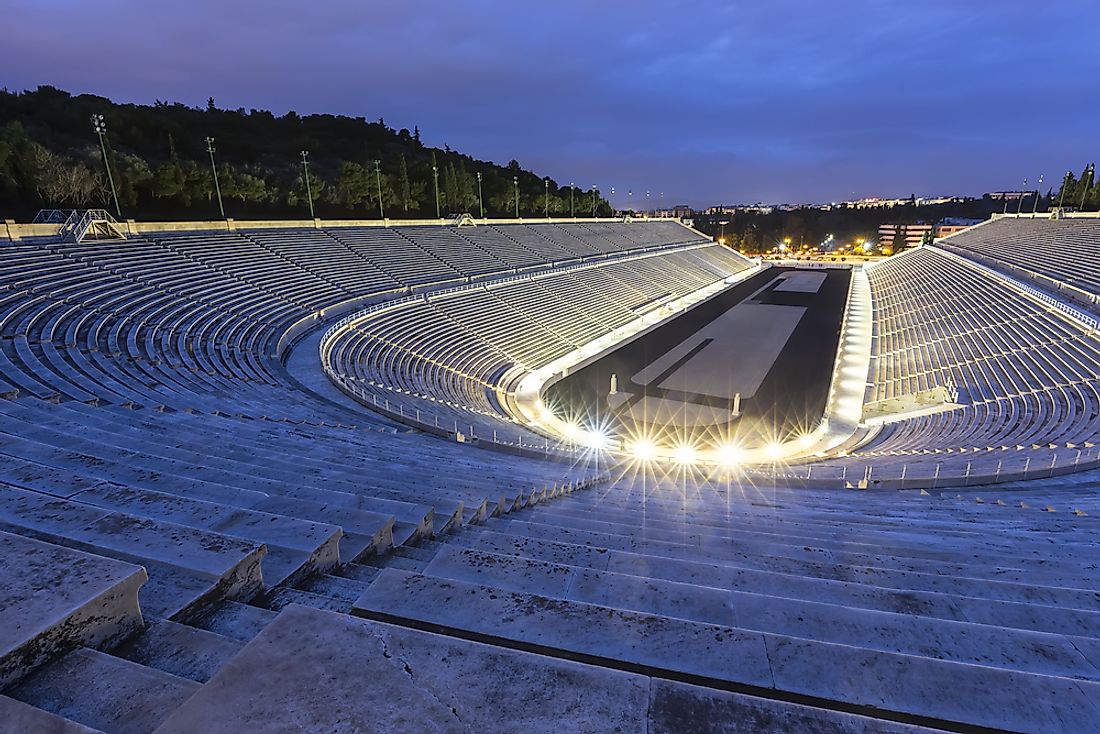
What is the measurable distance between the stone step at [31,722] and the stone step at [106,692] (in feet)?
0.56

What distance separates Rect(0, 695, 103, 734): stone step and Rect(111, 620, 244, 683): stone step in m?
0.45

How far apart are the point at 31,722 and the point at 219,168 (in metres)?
58.1

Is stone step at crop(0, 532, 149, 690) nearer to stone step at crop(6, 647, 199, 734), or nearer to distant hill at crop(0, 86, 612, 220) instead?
stone step at crop(6, 647, 199, 734)

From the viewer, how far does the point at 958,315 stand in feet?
101

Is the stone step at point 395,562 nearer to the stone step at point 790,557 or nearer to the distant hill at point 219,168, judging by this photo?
the stone step at point 790,557

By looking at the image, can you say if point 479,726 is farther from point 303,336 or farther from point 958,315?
point 958,315

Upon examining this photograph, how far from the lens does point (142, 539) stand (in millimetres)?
2801

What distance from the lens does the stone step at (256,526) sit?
119 inches

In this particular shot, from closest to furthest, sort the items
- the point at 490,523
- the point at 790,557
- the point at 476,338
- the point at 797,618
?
the point at 797,618
the point at 790,557
the point at 490,523
the point at 476,338

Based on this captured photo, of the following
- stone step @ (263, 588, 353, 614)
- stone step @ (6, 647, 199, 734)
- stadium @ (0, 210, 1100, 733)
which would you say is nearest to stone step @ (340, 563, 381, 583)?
stadium @ (0, 210, 1100, 733)

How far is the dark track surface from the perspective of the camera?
66.4 feet

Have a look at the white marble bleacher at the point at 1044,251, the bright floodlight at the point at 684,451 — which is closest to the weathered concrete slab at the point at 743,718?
the bright floodlight at the point at 684,451

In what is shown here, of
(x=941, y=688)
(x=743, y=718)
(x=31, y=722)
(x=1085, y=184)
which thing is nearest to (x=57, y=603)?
(x=31, y=722)

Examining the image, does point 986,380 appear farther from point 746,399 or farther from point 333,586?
point 333,586
